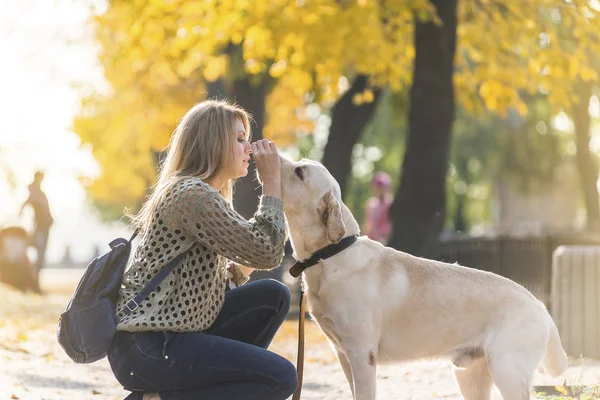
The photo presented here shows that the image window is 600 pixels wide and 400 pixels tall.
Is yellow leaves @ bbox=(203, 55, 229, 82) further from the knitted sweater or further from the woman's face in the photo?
the knitted sweater

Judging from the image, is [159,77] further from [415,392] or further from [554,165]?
[554,165]

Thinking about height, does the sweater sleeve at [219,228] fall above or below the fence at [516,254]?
above

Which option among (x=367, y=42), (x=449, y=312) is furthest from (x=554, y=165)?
(x=449, y=312)

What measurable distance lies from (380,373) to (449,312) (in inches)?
127

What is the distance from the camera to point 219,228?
4566 millimetres

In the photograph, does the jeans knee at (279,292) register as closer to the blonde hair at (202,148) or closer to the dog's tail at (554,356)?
the blonde hair at (202,148)

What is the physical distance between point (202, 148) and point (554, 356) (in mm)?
2336

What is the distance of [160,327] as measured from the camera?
4.53m

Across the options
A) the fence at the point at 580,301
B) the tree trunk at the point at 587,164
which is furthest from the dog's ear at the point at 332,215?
the tree trunk at the point at 587,164

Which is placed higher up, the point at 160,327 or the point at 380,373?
the point at 160,327

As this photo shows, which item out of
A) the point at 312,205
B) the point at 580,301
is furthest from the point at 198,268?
the point at 580,301

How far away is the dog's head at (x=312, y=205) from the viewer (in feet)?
16.3

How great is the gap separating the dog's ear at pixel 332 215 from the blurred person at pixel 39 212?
14679mm

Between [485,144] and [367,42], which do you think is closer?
[367,42]
